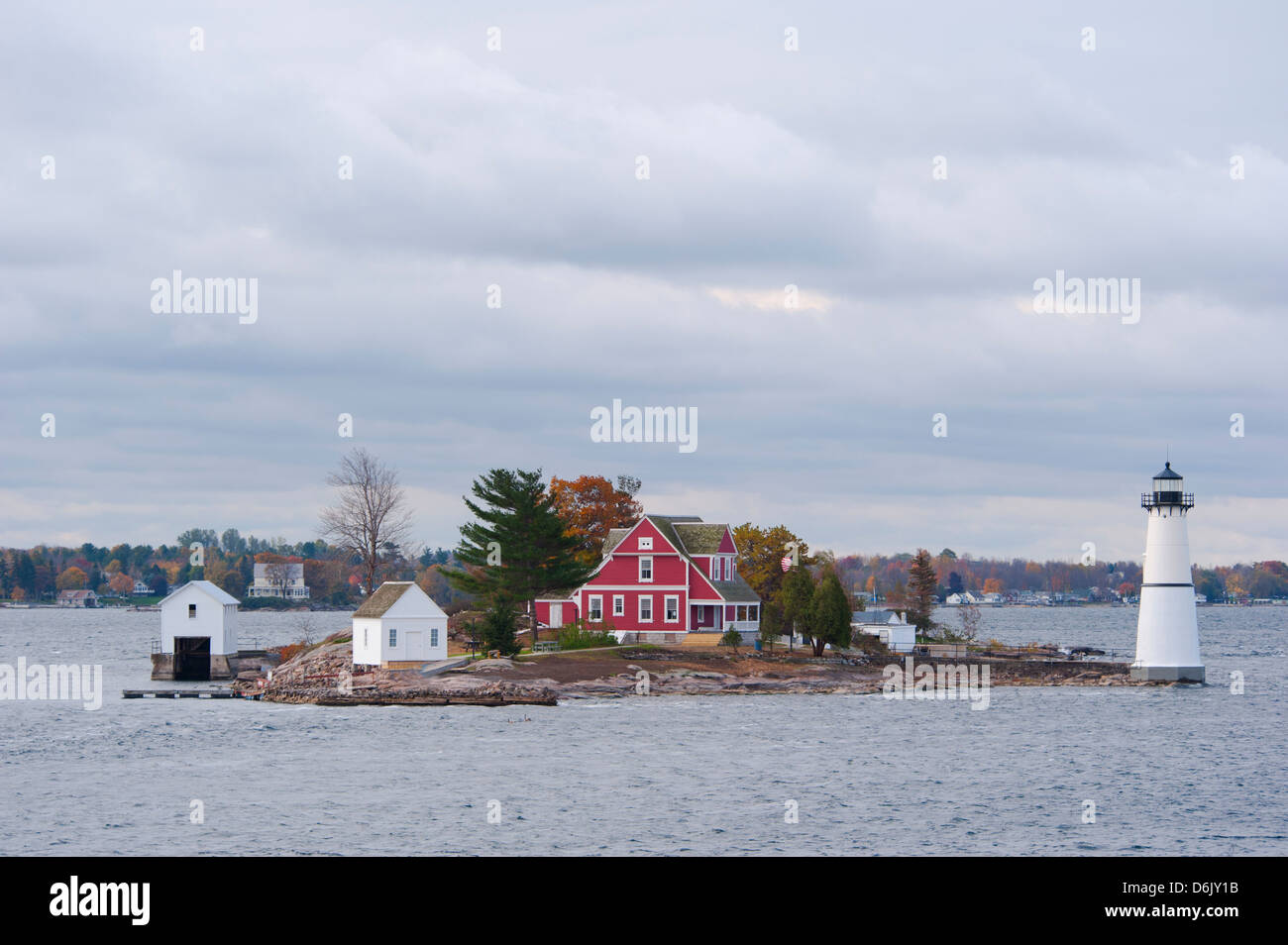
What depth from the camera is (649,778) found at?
1746 inches

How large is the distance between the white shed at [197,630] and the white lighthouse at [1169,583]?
181 ft

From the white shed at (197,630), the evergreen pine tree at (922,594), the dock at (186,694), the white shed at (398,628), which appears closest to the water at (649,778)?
the dock at (186,694)

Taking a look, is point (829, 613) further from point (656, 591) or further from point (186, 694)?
point (186, 694)

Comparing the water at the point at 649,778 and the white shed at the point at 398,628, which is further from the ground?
the white shed at the point at 398,628

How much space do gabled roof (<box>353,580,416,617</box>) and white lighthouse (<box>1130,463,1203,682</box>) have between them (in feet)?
132

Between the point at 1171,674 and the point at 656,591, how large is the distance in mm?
31242

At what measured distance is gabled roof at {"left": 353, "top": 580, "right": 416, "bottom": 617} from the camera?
68.4 meters

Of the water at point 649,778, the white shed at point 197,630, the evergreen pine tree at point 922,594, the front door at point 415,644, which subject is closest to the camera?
the water at point 649,778

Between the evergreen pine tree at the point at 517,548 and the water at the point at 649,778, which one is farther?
the evergreen pine tree at the point at 517,548

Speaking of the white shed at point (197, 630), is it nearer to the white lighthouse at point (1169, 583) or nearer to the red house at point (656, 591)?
the red house at point (656, 591)

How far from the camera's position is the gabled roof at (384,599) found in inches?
2692

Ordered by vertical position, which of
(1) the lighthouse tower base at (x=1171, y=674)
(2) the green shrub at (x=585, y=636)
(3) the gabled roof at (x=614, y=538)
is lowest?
(1) the lighthouse tower base at (x=1171, y=674)
